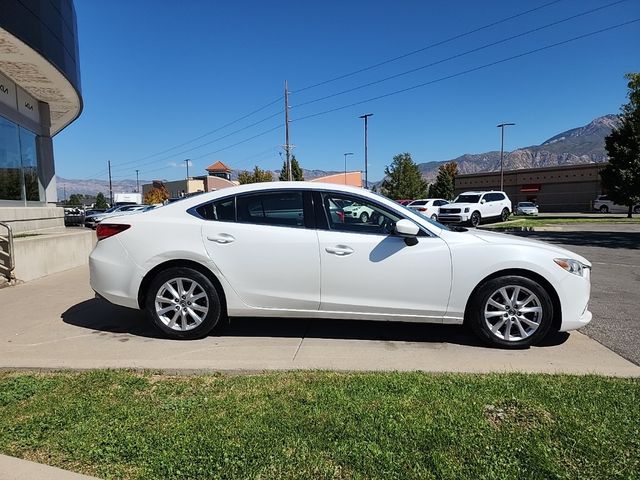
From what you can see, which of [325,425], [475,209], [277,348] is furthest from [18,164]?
[475,209]

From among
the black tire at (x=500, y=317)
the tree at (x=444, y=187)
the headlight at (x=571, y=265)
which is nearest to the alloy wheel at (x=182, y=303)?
the black tire at (x=500, y=317)

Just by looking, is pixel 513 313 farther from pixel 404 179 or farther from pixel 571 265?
pixel 404 179

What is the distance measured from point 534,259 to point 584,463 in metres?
2.33

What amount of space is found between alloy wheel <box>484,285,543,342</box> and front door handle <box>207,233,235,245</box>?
8.40 feet

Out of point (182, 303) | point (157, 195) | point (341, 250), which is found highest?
point (157, 195)

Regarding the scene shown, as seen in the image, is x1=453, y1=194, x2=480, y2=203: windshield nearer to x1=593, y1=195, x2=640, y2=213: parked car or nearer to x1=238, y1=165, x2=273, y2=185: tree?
x1=593, y1=195, x2=640, y2=213: parked car

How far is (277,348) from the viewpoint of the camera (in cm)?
460

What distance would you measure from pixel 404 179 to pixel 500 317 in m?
54.0

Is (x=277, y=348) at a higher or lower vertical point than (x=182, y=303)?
lower

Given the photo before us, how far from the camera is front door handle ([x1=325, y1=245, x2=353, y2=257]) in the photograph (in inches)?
182

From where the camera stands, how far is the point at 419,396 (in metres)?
3.37

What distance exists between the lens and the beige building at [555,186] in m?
54.9

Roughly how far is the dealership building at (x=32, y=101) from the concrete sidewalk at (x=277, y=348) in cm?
369

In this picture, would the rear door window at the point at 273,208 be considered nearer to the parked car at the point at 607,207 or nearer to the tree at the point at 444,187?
the parked car at the point at 607,207
